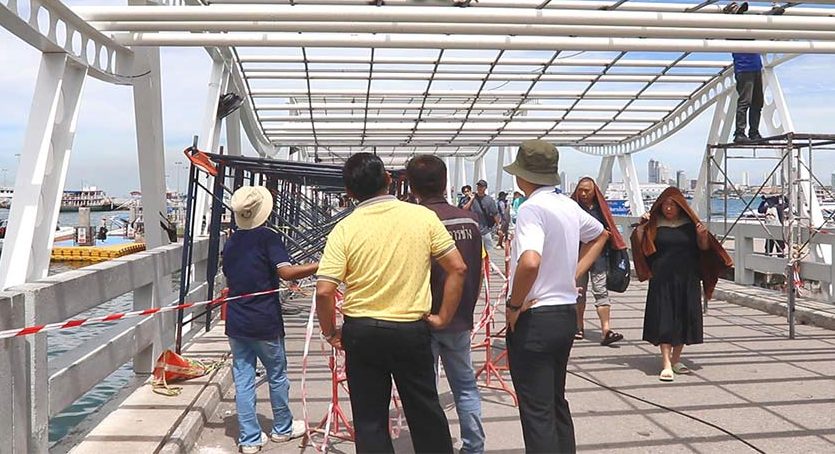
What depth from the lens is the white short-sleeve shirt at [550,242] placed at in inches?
144

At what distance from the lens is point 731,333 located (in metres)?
8.75

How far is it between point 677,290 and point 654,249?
421mm

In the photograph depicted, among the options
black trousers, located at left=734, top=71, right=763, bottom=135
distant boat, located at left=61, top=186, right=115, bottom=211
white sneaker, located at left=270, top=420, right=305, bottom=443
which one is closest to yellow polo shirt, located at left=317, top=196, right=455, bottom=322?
white sneaker, located at left=270, top=420, right=305, bottom=443

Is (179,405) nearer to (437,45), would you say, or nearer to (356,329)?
(356,329)

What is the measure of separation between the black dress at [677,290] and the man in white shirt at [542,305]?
10.2 ft

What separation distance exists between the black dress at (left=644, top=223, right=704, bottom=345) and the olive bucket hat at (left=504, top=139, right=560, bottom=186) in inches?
126

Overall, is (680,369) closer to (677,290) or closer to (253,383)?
(677,290)

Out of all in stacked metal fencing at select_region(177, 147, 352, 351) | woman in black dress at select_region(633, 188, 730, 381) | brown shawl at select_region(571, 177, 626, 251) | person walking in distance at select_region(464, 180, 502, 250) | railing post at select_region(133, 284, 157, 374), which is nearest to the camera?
railing post at select_region(133, 284, 157, 374)

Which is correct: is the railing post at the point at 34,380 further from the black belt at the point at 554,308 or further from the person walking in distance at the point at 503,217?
the person walking in distance at the point at 503,217

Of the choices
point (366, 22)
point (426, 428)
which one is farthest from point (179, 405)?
point (366, 22)

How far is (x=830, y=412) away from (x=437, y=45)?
455 centimetres

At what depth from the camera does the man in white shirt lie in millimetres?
3615

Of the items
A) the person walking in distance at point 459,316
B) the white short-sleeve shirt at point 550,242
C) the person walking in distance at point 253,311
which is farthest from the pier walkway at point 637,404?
the white short-sleeve shirt at point 550,242

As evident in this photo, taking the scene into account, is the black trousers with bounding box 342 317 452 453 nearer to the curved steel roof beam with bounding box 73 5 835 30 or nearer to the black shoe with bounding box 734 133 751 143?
the curved steel roof beam with bounding box 73 5 835 30
